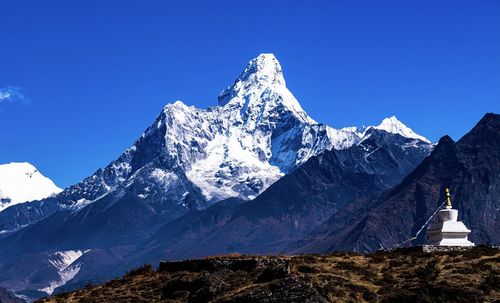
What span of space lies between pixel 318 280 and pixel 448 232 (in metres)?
23.9

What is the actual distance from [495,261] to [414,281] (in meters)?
8.02

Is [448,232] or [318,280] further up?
[448,232]

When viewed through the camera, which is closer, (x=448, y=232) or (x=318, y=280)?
(x=318, y=280)

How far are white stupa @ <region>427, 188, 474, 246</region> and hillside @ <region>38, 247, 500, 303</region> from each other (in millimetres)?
7313

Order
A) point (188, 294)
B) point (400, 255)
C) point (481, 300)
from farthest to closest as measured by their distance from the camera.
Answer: point (400, 255)
point (188, 294)
point (481, 300)

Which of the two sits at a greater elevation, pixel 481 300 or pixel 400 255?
pixel 400 255

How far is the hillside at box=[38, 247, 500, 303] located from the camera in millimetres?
70875

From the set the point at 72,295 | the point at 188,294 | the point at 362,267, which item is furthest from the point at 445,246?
the point at 72,295

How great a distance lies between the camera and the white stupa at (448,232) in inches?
3666

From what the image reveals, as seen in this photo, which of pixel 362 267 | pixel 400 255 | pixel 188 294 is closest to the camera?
pixel 188 294

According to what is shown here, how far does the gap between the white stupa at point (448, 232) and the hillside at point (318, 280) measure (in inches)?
288

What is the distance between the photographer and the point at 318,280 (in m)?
74.1

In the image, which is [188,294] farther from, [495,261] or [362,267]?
[495,261]

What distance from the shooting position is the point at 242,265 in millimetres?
78188
